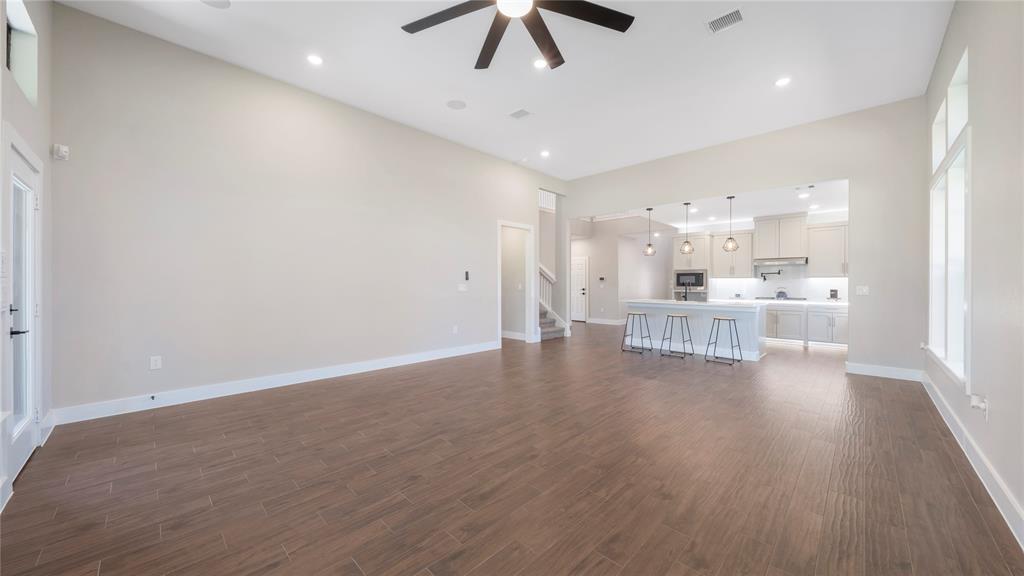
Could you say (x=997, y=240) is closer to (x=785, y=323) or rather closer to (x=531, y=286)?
(x=531, y=286)

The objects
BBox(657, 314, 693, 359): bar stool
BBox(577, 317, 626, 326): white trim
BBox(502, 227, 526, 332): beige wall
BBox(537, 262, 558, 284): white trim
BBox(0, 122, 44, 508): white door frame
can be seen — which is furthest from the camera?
BBox(577, 317, 626, 326): white trim

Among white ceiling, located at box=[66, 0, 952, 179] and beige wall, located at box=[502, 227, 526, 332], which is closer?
white ceiling, located at box=[66, 0, 952, 179]

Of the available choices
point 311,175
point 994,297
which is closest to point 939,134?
point 994,297

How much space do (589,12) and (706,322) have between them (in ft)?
17.3

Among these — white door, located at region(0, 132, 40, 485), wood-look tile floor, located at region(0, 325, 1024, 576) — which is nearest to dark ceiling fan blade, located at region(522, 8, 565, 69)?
wood-look tile floor, located at region(0, 325, 1024, 576)

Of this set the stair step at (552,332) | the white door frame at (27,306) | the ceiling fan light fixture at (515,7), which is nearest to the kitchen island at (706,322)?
the stair step at (552,332)

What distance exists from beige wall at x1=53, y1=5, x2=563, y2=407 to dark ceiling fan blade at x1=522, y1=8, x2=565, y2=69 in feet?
9.89

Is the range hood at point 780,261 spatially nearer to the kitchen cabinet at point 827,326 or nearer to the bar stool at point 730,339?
the kitchen cabinet at point 827,326

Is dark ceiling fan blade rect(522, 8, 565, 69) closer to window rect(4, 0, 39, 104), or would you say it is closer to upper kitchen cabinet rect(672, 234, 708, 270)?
window rect(4, 0, 39, 104)

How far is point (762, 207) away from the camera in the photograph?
784 cm

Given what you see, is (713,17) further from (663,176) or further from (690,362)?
(690,362)

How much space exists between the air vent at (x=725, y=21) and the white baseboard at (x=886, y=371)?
4.73 metres

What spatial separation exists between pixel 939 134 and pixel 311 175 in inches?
283

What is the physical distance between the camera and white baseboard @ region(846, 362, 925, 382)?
185 inches
